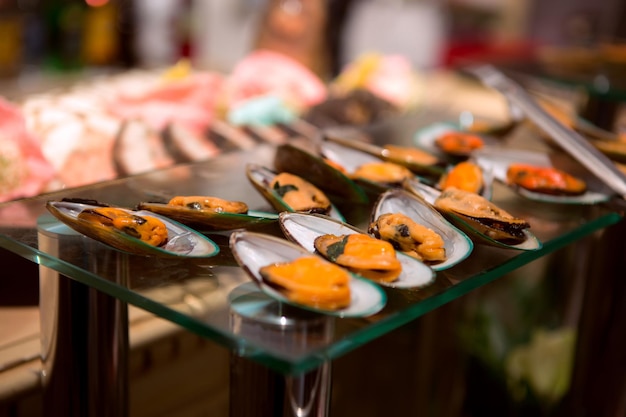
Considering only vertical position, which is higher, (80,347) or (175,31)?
(175,31)

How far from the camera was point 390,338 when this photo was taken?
1551mm

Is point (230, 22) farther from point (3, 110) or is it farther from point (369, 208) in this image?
point (369, 208)

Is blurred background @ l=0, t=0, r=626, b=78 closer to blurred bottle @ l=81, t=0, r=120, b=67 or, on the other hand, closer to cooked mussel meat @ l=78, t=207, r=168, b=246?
blurred bottle @ l=81, t=0, r=120, b=67

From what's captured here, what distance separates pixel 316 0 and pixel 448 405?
3.59ft

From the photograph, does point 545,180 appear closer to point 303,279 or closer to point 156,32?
point 303,279

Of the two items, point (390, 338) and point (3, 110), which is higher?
point (3, 110)

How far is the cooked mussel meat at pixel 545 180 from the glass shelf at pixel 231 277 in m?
0.03

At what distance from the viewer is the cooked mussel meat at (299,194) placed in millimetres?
807

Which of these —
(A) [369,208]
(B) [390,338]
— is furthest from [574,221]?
(B) [390,338]

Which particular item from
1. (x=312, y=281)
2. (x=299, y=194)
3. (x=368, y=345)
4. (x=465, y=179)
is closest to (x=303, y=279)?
(x=312, y=281)

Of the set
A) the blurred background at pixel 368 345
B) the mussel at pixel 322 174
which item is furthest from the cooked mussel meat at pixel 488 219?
the blurred background at pixel 368 345

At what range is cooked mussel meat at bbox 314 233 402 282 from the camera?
65 cm

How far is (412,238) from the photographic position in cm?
72

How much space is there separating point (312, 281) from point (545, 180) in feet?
1.56
